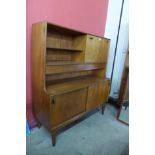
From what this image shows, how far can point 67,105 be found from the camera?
1.63 metres

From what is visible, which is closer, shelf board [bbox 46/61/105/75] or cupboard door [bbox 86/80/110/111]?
shelf board [bbox 46/61/105/75]

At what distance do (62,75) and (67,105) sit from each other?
2.06 feet

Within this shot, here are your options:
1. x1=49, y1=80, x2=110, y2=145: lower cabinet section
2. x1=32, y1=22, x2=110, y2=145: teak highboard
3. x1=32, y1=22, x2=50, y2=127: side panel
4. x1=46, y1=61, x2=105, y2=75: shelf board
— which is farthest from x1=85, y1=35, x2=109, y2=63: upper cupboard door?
x1=32, y1=22, x2=50, y2=127: side panel

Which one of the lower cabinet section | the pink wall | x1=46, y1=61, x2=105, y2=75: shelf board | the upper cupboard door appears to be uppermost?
the pink wall

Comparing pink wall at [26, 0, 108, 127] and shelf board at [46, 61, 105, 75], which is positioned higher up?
pink wall at [26, 0, 108, 127]

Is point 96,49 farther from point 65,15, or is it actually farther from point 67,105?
point 67,105

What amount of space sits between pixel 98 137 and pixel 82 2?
91.0 inches

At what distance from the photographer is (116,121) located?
2.37 metres

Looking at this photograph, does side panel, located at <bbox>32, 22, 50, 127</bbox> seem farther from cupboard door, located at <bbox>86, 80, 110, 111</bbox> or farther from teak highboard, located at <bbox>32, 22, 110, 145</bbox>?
cupboard door, located at <bbox>86, 80, 110, 111</bbox>

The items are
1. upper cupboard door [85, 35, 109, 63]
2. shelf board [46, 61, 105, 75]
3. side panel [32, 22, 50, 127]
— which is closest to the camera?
side panel [32, 22, 50, 127]

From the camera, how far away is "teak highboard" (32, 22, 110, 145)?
4.84 ft

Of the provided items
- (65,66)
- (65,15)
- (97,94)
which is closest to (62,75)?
(65,66)
